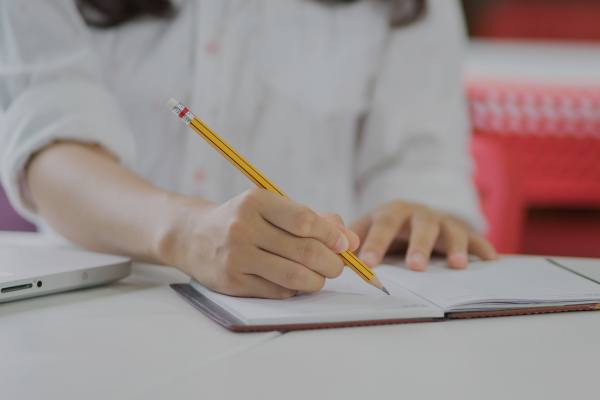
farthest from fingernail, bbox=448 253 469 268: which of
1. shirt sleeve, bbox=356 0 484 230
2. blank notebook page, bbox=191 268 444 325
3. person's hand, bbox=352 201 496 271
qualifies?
shirt sleeve, bbox=356 0 484 230

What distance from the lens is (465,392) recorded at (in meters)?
0.40

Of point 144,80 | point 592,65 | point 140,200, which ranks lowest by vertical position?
point 140,200

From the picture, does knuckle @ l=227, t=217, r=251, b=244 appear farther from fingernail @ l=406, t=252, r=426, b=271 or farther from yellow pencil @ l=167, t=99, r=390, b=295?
fingernail @ l=406, t=252, r=426, b=271

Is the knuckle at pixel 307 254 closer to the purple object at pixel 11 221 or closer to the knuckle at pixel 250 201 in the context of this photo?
the knuckle at pixel 250 201

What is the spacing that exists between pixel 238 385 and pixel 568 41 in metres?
2.50

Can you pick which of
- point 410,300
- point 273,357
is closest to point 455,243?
point 410,300

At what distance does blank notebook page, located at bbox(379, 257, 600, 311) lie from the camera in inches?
21.6

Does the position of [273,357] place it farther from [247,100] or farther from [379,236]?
[247,100]

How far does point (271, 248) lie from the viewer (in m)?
0.54

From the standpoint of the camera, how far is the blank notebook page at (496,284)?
55cm

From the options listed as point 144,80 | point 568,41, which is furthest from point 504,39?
point 144,80

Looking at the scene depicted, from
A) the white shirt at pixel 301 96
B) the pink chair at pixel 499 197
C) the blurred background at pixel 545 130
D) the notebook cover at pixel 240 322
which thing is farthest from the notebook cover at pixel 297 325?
the blurred background at pixel 545 130

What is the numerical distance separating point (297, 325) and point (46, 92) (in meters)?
0.43

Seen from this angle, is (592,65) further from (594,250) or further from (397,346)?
(397,346)
